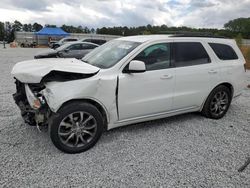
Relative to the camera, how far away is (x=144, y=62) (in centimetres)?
390

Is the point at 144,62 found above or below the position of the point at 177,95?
above

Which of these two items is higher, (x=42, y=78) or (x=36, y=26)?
(x=36, y=26)

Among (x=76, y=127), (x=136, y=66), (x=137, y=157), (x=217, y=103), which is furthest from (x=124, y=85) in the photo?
(x=217, y=103)

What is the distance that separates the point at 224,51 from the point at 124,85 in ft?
8.41

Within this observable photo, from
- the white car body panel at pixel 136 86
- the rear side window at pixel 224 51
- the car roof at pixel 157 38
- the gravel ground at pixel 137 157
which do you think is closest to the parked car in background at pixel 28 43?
the gravel ground at pixel 137 157

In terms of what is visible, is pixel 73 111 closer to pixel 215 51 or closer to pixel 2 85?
pixel 215 51

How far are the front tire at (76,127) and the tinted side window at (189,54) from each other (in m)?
1.80

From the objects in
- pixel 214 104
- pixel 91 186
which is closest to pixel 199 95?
pixel 214 104

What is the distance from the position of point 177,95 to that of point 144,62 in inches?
35.5

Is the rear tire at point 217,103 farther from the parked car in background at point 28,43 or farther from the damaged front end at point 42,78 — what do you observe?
the parked car in background at point 28,43

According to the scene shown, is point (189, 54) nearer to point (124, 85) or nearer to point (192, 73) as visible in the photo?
point (192, 73)

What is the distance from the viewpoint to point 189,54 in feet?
14.5

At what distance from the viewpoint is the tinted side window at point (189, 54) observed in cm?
424

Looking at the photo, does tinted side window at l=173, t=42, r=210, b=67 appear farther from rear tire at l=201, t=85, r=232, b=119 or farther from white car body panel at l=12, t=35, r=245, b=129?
rear tire at l=201, t=85, r=232, b=119
